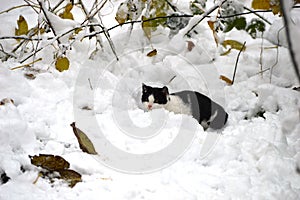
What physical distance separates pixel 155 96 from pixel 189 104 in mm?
293

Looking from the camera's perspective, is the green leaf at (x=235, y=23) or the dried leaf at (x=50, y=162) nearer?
the dried leaf at (x=50, y=162)

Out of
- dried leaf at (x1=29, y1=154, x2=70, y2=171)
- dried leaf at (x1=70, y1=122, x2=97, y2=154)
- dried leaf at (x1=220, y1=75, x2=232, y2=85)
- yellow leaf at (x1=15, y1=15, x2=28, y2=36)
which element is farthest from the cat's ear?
dried leaf at (x1=29, y1=154, x2=70, y2=171)

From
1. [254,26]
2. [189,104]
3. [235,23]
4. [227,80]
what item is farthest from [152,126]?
[254,26]

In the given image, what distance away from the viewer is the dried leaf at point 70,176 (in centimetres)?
129

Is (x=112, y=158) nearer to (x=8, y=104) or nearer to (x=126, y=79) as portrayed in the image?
(x=8, y=104)

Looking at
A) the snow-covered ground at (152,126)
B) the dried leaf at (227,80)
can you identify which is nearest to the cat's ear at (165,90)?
the snow-covered ground at (152,126)

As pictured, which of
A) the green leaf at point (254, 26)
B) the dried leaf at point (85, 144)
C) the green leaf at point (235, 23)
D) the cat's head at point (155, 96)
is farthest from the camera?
the cat's head at point (155, 96)

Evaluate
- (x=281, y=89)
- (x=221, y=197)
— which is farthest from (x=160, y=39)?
(x=221, y=197)

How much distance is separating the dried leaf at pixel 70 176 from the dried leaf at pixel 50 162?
2 cm

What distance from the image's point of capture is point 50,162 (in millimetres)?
1320

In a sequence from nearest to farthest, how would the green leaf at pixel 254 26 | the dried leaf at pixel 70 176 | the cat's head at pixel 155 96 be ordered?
the dried leaf at pixel 70 176 → the green leaf at pixel 254 26 → the cat's head at pixel 155 96

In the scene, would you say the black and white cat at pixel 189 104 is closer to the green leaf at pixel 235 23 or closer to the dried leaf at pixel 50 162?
the green leaf at pixel 235 23

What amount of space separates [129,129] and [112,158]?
1.12 feet

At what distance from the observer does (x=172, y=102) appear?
2.57 m
